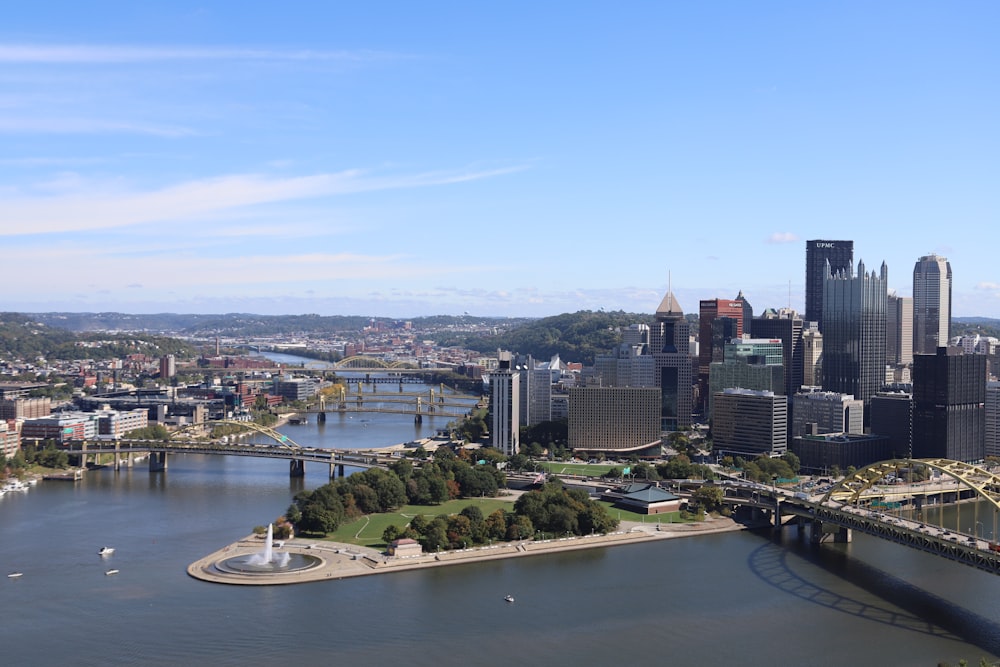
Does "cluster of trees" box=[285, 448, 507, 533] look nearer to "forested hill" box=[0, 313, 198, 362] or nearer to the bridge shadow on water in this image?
the bridge shadow on water

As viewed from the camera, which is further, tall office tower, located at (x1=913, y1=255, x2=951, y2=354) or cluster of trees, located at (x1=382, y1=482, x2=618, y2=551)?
tall office tower, located at (x1=913, y1=255, x2=951, y2=354)

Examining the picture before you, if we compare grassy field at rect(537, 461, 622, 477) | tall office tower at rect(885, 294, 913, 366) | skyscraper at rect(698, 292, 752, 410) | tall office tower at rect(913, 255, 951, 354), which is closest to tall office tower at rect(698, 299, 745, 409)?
skyscraper at rect(698, 292, 752, 410)

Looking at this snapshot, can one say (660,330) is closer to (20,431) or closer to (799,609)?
(20,431)

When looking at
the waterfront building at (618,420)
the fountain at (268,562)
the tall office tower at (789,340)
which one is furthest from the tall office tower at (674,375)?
the fountain at (268,562)

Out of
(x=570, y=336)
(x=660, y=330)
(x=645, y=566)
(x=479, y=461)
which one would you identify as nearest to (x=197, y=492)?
(x=479, y=461)

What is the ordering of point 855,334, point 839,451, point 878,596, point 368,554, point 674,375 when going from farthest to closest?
1. point 674,375
2. point 855,334
3. point 839,451
4. point 368,554
5. point 878,596

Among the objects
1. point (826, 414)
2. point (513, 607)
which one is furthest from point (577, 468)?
point (513, 607)

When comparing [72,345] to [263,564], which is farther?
[72,345]

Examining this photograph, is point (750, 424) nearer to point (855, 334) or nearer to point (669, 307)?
point (855, 334)
